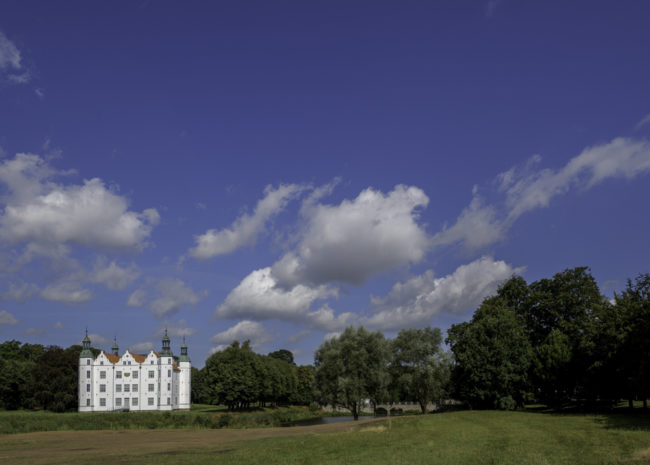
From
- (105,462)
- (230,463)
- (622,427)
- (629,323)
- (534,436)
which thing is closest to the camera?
(230,463)

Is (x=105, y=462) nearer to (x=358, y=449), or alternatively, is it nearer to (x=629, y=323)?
(x=358, y=449)

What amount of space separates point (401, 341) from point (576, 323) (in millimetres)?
22269

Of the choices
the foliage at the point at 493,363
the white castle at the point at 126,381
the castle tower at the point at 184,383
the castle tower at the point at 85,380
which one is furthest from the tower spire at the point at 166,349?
the foliage at the point at 493,363

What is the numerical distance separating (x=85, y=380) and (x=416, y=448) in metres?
94.2

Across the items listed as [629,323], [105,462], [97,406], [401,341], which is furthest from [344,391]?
[97,406]

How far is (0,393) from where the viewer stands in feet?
343

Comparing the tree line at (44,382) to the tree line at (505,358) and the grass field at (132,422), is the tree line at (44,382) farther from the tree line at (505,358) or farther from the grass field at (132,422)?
the tree line at (505,358)

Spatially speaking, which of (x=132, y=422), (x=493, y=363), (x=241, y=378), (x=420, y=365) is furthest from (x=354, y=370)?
(x=241, y=378)

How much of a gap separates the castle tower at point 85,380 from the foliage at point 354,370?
61469 mm

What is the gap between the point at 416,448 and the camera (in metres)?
27.9

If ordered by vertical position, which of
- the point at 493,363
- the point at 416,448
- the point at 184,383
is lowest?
the point at 416,448

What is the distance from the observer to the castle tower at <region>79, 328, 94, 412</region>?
10288 cm

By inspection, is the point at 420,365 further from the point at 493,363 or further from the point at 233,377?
the point at 233,377

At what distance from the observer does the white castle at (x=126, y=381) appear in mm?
104312
